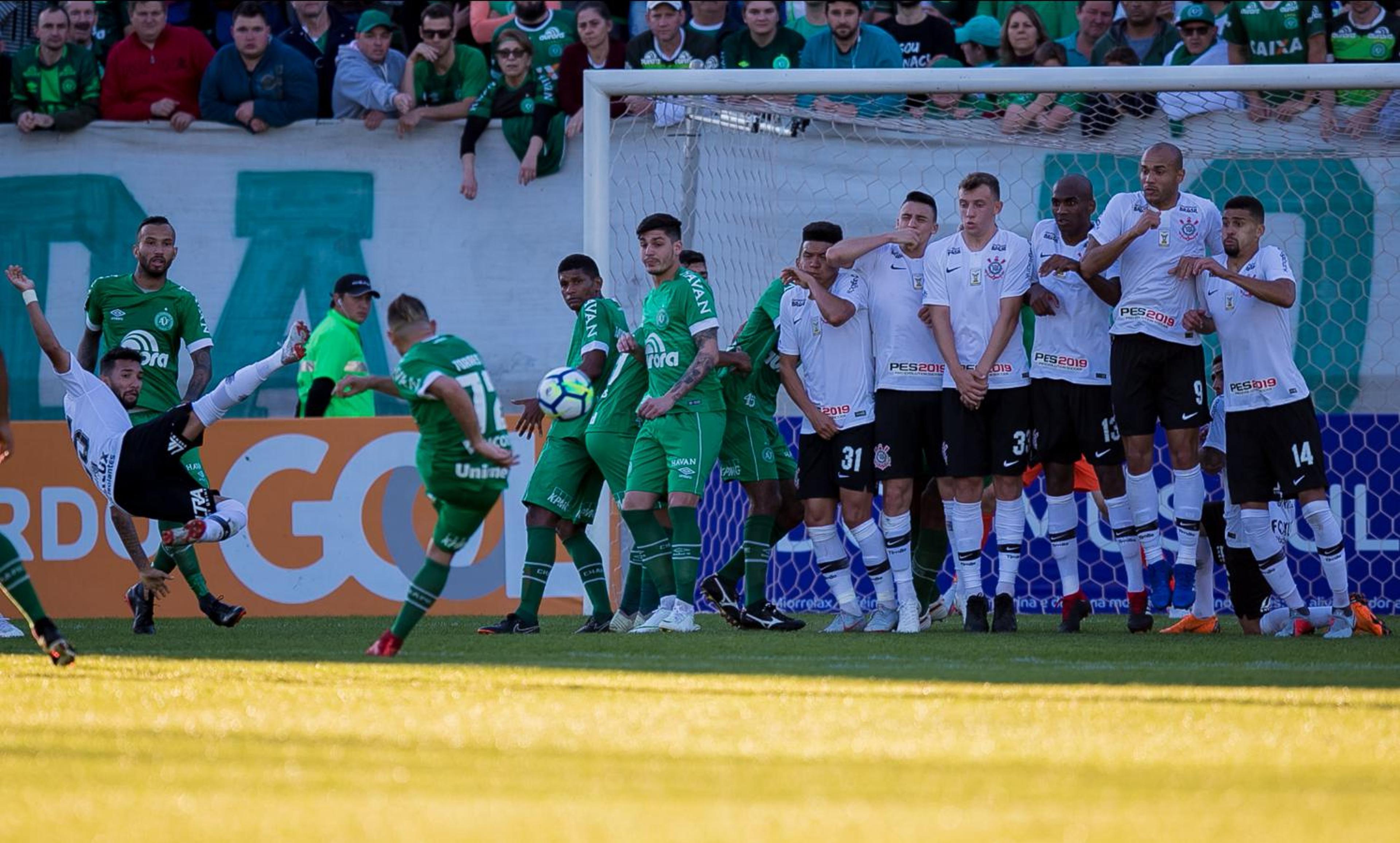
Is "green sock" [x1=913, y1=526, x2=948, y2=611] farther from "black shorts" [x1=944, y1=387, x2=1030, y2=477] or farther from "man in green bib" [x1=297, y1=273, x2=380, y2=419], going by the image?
"man in green bib" [x1=297, y1=273, x2=380, y2=419]

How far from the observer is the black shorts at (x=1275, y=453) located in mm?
9109

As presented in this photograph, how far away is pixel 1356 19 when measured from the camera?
42.7 ft

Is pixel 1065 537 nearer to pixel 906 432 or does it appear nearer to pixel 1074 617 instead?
pixel 1074 617

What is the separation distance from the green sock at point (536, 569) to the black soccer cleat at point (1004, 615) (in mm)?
2443

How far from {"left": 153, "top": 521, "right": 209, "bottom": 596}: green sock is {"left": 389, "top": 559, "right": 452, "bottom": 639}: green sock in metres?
3.03

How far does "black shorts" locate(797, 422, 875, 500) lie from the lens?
32.1 ft

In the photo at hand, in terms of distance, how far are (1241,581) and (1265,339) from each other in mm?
1398

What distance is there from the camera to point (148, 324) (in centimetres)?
1085

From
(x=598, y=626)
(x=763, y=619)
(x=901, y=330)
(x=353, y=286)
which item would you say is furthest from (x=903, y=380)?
(x=353, y=286)

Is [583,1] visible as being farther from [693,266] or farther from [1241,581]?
[1241,581]

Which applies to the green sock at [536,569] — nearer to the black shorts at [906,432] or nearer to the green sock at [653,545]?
the green sock at [653,545]

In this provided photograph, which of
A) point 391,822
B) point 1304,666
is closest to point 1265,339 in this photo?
point 1304,666

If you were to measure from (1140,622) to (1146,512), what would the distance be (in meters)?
0.60

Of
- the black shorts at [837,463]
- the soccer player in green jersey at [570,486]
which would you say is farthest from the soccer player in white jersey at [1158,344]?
the soccer player in green jersey at [570,486]
